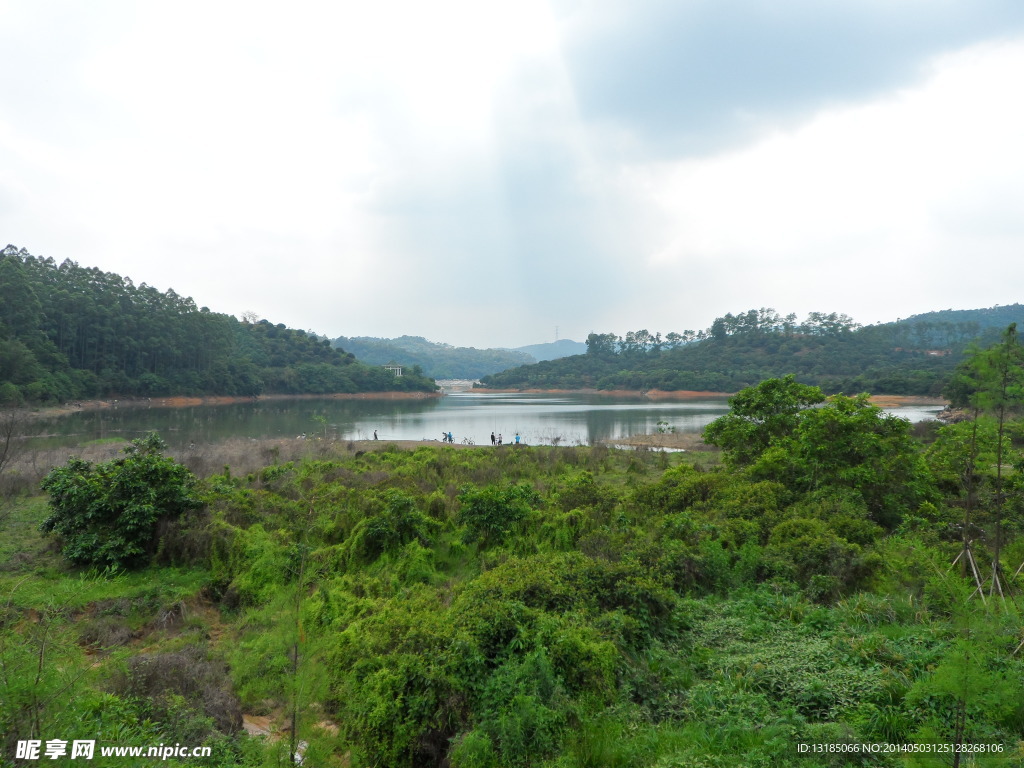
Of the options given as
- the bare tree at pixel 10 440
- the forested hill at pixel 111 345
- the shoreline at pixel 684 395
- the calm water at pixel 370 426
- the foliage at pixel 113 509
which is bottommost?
the shoreline at pixel 684 395

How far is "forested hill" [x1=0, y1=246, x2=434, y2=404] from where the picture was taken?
44.5 m

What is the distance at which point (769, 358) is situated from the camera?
89.8 metres

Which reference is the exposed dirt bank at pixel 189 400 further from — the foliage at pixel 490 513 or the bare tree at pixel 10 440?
the foliage at pixel 490 513

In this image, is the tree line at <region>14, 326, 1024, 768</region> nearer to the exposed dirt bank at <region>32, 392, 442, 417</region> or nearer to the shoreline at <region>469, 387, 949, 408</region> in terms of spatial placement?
the shoreline at <region>469, 387, 949, 408</region>

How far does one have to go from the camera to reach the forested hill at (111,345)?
4447cm

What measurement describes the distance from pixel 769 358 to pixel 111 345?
9068 cm

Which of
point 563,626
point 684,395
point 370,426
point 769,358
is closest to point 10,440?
point 563,626

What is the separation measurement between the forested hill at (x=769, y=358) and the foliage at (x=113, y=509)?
63403 millimetres

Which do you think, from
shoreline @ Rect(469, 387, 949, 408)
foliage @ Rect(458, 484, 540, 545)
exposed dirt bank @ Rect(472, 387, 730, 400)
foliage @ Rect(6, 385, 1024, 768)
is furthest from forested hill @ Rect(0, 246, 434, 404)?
exposed dirt bank @ Rect(472, 387, 730, 400)

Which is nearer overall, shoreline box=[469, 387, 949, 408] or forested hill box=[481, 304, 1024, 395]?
shoreline box=[469, 387, 949, 408]

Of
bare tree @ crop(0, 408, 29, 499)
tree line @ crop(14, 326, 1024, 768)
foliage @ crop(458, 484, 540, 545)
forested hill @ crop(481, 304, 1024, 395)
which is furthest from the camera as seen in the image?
forested hill @ crop(481, 304, 1024, 395)

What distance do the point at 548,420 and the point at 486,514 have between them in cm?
3481

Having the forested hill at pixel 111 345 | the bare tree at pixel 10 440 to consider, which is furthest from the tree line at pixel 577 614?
the forested hill at pixel 111 345

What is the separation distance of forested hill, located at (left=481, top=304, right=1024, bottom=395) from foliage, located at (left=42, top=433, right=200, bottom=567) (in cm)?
6340
